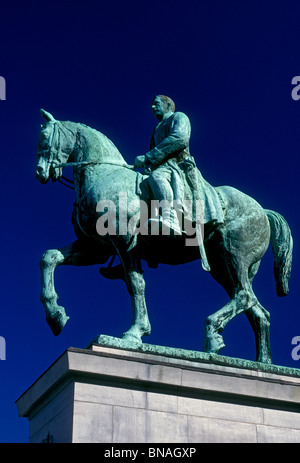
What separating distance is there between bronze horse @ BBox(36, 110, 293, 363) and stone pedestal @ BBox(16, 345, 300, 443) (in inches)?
44.5

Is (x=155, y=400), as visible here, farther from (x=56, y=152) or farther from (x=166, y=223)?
(x=56, y=152)

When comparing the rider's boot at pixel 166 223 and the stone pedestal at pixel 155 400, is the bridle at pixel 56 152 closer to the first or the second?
the rider's boot at pixel 166 223

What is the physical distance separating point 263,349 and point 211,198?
8.57ft

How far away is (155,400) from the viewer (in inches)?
455

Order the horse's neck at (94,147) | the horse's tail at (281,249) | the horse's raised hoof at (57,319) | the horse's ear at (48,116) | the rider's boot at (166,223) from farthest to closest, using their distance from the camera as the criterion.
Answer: the horse's tail at (281,249) < the horse's ear at (48,116) < the horse's neck at (94,147) < the rider's boot at (166,223) < the horse's raised hoof at (57,319)

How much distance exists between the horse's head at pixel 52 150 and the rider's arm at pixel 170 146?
1.38m

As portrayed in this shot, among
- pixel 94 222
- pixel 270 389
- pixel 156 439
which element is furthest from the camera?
pixel 94 222

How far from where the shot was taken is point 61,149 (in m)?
14.2

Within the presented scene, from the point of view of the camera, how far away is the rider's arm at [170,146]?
14156mm

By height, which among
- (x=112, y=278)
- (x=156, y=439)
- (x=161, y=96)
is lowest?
(x=156, y=439)

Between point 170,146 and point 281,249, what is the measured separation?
266 cm

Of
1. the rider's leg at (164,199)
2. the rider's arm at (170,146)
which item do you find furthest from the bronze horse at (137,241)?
the rider's arm at (170,146)

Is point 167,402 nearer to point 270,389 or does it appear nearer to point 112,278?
point 270,389

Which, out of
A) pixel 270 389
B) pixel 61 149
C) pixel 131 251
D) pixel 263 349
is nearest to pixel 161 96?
pixel 61 149
